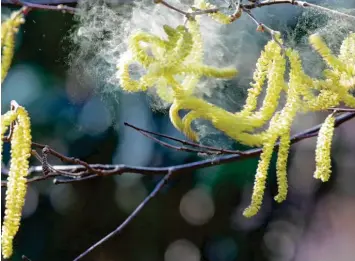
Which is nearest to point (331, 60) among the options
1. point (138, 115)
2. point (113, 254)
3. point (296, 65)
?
point (296, 65)

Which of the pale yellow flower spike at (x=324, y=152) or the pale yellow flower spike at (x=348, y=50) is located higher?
the pale yellow flower spike at (x=348, y=50)

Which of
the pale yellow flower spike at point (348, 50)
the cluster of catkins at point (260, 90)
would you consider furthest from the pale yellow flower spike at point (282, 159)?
the pale yellow flower spike at point (348, 50)

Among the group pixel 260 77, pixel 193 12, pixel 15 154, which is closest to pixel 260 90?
pixel 260 77

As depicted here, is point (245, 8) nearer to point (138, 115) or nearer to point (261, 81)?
point (261, 81)

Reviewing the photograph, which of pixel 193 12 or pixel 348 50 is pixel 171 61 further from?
pixel 348 50

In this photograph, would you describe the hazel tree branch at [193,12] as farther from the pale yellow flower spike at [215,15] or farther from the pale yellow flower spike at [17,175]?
the pale yellow flower spike at [17,175]
